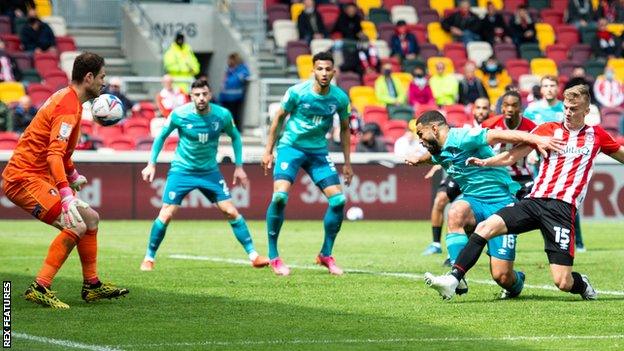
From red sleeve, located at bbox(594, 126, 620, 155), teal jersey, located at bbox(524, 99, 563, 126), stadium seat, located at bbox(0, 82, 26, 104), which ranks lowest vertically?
stadium seat, located at bbox(0, 82, 26, 104)

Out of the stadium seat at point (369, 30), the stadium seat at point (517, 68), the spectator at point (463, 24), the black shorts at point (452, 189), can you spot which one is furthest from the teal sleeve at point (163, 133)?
the spectator at point (463, 24)

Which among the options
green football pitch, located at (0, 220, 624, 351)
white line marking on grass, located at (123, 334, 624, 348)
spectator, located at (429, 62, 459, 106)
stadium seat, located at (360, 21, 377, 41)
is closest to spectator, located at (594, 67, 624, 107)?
spectator, located at (429, 62, 459, 106)

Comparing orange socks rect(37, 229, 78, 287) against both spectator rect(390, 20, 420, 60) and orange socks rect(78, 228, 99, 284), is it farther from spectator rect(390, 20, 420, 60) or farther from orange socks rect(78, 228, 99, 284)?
spectator rect(390, 20, 420, 60)

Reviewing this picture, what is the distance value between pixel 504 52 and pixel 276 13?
5593mm

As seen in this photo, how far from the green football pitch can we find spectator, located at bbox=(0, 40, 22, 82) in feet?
30.5

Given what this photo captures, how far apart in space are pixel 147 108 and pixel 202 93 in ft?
42.3

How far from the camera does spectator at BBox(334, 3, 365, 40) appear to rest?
3170cm

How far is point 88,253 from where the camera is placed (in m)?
12.1

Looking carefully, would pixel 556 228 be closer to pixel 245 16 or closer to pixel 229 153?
pixel 229 153

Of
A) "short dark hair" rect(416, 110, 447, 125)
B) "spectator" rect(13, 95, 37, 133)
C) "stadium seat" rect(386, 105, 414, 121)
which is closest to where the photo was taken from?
"short dark hair" rect(416, 110, 447, 125)

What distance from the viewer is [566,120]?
1200cm

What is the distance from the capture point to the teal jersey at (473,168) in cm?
1216

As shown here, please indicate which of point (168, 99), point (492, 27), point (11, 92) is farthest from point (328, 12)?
point (11, 92)

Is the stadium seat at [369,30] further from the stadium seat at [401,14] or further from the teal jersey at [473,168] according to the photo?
the teal jersey at [473,168]
